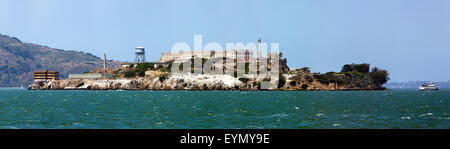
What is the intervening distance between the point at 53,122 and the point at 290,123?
27.7 meters

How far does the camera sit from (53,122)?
4975 centimetres
